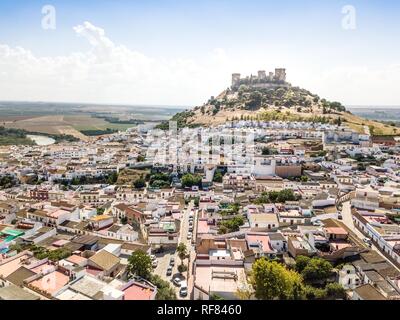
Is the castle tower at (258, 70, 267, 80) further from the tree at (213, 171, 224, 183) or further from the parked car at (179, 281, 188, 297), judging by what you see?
the parked car at (179, 281, 188, 297)

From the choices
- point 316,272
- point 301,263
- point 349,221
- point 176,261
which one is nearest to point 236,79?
point 349,221

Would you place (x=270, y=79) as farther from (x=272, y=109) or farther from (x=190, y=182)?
(x=190, y=182)

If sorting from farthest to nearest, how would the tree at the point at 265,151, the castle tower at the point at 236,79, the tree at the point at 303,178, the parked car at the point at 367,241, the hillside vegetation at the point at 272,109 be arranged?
the castle tower at the point at 236,79 → the hillside vegetation at the point at 272,109 → the tree at the point at 265,151 → the tree at the point at 303,178 → the parked car at the point at 367,241

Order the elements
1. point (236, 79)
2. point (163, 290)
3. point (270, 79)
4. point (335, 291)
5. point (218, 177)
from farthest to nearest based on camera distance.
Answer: point (236, 79), point (270, 79), point (218, 177), point (335, 291), point (163, 290)

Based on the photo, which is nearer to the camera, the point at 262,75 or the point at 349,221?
the point at 349,221

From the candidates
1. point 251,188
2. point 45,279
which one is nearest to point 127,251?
point 45,279

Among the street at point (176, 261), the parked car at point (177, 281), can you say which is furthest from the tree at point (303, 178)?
the parked car at point (177, 281)

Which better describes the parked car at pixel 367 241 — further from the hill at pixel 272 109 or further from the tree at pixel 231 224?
the hill at pixel 272 109
